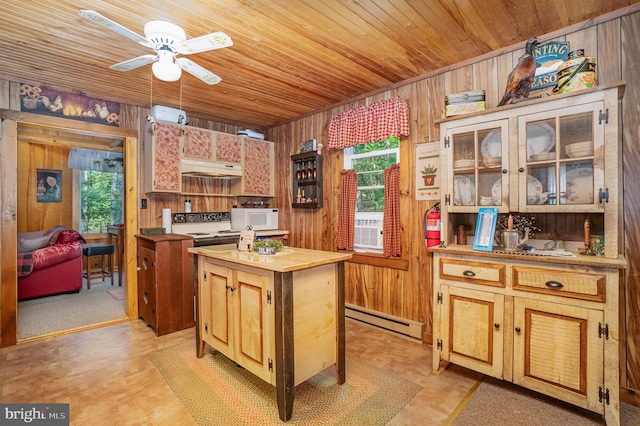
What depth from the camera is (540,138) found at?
213 cm

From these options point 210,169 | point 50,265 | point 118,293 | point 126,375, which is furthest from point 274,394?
point 50,265

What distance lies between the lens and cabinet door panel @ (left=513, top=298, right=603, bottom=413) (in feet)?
5.86

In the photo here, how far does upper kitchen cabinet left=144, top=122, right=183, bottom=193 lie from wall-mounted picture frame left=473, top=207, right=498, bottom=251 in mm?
3338

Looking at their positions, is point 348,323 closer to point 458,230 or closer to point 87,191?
point 458,230

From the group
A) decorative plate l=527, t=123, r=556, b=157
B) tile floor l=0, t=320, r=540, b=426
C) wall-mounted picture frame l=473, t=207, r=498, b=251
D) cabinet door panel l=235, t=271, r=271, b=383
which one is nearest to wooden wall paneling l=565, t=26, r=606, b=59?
decorative plate l=527, t=123, r=556, b=157

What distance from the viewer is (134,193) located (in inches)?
147

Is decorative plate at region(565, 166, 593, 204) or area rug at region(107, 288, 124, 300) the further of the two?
area rug at region(107, 288, 124, 300)

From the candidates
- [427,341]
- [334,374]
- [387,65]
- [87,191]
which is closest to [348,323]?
[427,341]

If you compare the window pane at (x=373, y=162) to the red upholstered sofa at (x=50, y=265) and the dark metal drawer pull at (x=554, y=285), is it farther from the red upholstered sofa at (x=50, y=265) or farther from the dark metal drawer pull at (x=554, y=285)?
the red upholstered sofa at (x=50, y=265)

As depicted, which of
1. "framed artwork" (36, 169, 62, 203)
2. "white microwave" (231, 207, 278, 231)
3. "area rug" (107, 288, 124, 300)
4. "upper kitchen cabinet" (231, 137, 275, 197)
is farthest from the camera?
"framed artwork" (36, 169, 62, 203)

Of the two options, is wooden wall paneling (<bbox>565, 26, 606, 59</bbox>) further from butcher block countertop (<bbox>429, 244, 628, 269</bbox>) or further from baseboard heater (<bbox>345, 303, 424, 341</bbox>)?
baseboard heater (<bbox>345, 303, 424, 341</bbox>)

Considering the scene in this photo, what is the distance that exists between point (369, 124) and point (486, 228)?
1741 millimetres

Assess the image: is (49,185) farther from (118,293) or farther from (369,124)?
(369,124)

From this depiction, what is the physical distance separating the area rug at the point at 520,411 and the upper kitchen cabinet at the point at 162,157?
3608 mm
